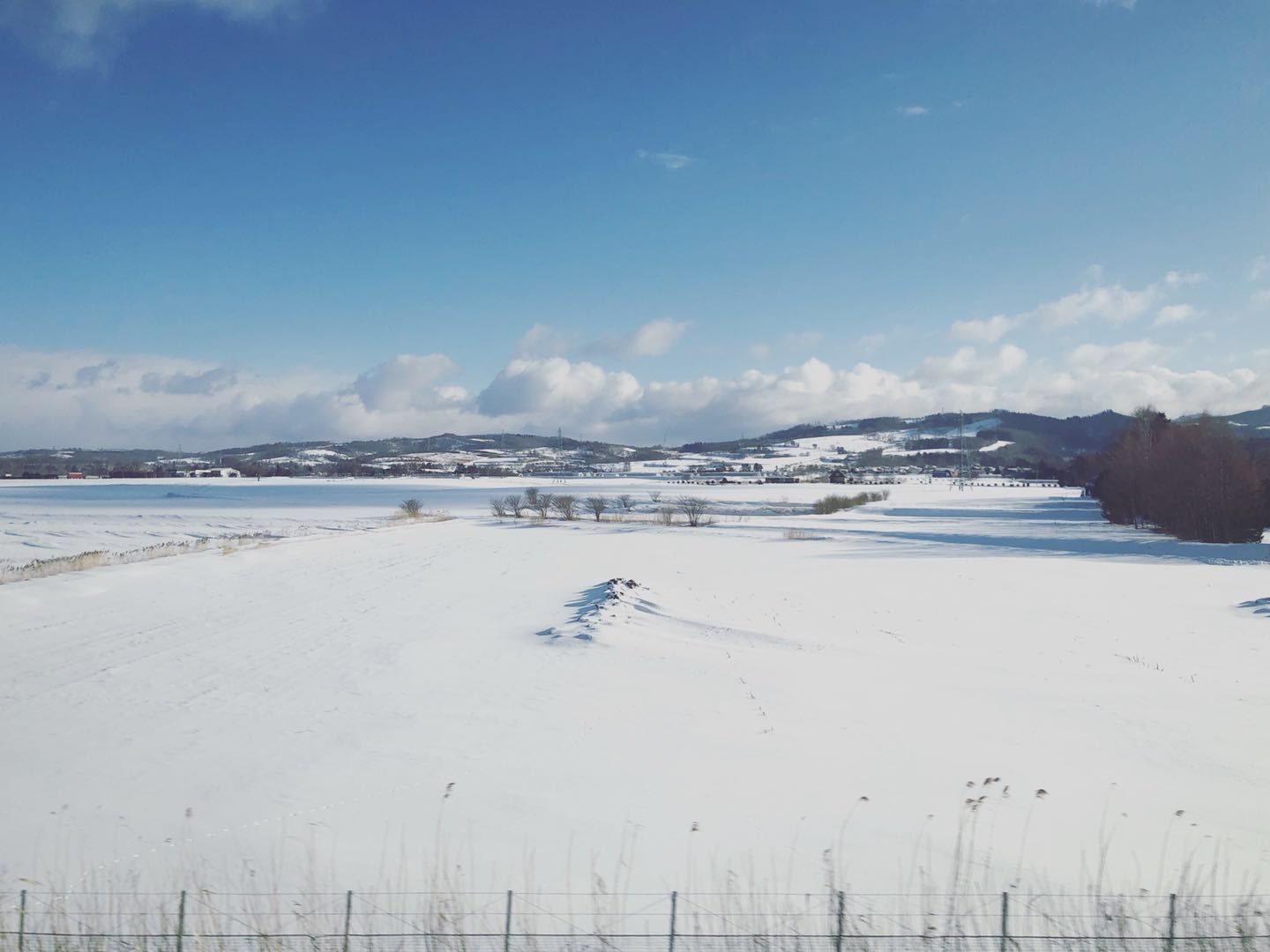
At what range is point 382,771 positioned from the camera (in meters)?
8.88

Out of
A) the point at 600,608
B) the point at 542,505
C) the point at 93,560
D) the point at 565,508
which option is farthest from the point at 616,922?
the point at 542,505

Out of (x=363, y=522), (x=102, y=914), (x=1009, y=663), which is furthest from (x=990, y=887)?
(x=363, y=522)

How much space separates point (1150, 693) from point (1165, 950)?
28.3ft

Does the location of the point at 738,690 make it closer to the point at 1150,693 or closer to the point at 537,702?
the point at 537,702

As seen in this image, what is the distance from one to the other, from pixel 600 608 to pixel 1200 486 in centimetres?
4491

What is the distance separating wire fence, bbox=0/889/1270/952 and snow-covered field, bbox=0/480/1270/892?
0.31 metres

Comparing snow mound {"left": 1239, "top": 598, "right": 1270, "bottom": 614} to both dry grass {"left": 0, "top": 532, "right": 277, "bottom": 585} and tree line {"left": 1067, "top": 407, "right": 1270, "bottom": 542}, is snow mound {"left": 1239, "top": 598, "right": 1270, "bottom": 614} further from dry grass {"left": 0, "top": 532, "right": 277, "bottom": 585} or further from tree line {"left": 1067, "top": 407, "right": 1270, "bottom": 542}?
dry grass {"left": 0, "top": 532, "right": 277, "bottom": 585}

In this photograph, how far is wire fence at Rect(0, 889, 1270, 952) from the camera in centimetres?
519

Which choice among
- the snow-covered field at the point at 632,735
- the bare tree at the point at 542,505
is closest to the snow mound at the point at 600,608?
the snow-covered field at the point at 632,735

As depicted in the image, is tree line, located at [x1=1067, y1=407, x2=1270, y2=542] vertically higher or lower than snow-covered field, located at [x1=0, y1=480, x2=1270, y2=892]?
higher

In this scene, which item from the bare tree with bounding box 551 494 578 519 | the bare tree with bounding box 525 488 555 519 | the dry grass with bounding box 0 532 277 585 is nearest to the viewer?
the dry grass with bounding box 0 532 277 585

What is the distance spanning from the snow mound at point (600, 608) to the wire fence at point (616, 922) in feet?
33.5

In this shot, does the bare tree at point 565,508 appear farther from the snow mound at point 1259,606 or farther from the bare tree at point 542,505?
the snow mound at point 1259,606

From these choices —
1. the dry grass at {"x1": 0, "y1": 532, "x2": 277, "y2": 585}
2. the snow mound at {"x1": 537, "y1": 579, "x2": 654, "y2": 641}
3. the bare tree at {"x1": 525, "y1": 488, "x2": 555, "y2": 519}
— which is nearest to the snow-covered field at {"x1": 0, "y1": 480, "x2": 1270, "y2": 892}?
the snow mound at {"x1": 537, "y1": 579, "x2": 654, "y2": 641}
